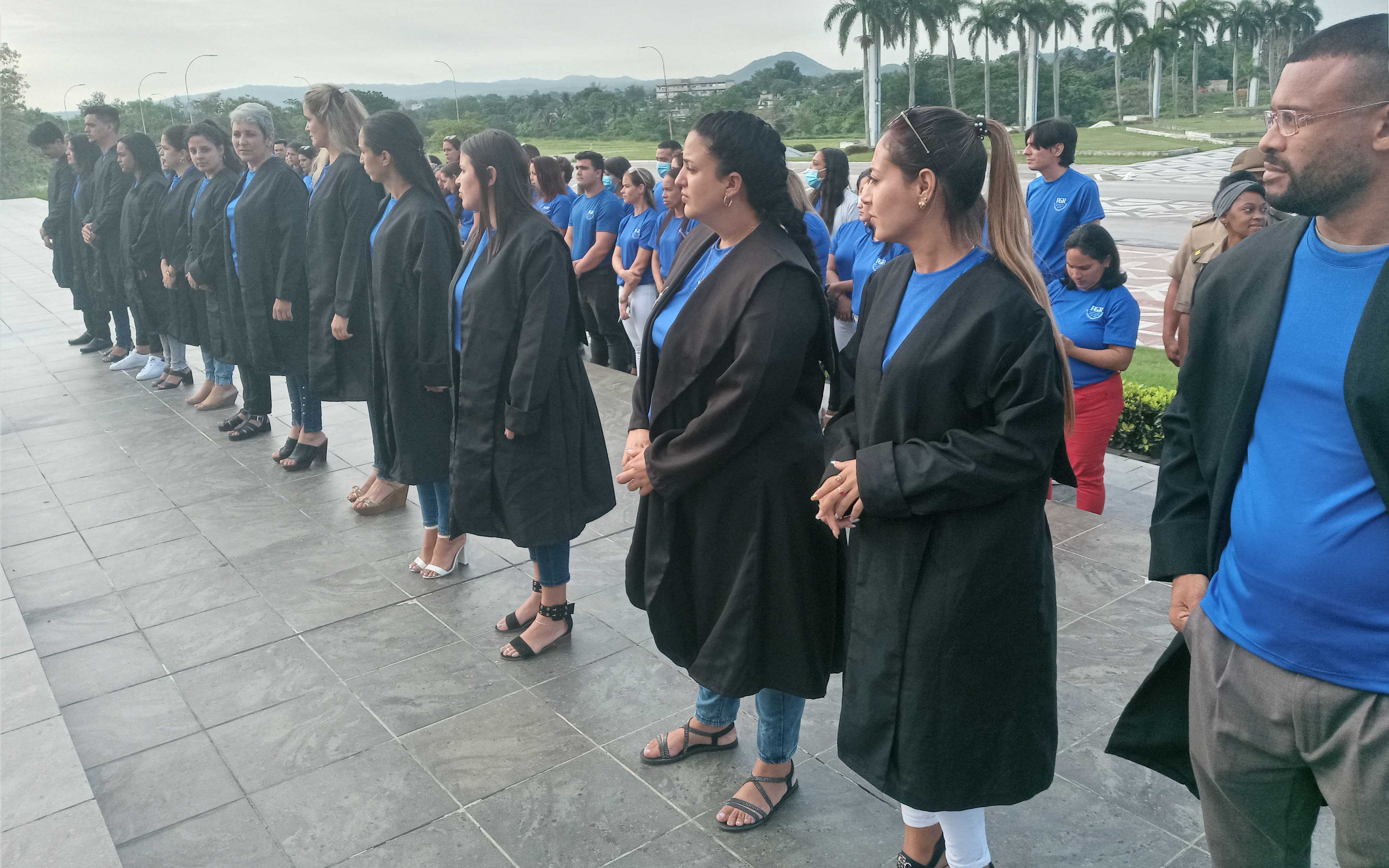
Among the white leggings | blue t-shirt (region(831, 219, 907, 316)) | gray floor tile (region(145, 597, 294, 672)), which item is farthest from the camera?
blue t-shirt (region(831, 219, 907, 316))

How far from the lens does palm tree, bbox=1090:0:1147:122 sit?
25.8m

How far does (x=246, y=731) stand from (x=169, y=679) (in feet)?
2.07

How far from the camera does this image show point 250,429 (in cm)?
737

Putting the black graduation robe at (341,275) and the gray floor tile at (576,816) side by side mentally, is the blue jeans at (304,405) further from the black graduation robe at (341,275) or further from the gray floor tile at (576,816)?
the gray floor tile at (576,816)

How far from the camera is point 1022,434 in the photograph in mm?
2184

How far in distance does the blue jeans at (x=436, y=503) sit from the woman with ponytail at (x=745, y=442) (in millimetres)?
2156

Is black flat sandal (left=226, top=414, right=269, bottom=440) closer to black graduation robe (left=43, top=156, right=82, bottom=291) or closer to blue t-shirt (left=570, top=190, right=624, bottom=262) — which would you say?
blue t-shirt (left=570, top=190, right=624, bottom=262)

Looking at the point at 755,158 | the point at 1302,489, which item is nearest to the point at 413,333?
the point at 755,158

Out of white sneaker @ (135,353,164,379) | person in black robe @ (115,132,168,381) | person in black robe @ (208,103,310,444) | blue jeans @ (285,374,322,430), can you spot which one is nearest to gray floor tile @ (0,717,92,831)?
person in black robe @ (208,103,310,444)

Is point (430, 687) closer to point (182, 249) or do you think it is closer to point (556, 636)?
point (556, 636)

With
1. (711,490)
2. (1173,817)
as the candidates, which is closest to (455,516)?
(711,490)

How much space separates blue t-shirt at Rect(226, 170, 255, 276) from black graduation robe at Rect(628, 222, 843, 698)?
4.73m

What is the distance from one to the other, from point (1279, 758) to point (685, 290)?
188cm

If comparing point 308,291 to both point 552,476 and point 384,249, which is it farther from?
point 552,476
